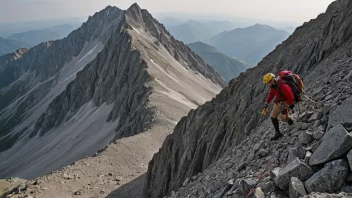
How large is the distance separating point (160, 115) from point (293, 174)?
195 feet

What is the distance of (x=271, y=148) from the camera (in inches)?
548

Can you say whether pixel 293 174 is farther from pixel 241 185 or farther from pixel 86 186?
pixel 86 186

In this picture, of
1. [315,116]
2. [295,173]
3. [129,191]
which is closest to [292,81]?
[315,116]

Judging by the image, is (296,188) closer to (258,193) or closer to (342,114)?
(258,193)

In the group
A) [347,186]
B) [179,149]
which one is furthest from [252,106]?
[347,186]

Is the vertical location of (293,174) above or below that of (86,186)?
above

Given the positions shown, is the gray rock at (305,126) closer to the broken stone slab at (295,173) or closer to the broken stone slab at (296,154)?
the broken stone slab at (296,154)

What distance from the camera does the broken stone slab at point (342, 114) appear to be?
10.1 m

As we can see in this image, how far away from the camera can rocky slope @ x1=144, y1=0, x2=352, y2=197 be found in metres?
10.5

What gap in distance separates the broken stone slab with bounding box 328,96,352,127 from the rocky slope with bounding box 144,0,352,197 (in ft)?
0.09

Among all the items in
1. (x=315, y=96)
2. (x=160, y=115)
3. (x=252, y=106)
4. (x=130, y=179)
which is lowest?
(x=130, y=179)

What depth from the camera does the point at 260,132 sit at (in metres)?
18.5

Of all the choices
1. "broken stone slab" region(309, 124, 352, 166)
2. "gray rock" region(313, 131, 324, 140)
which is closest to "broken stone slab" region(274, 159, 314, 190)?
"broken stone slab" region(309, 124, 352, 166)

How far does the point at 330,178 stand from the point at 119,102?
9345 cm
